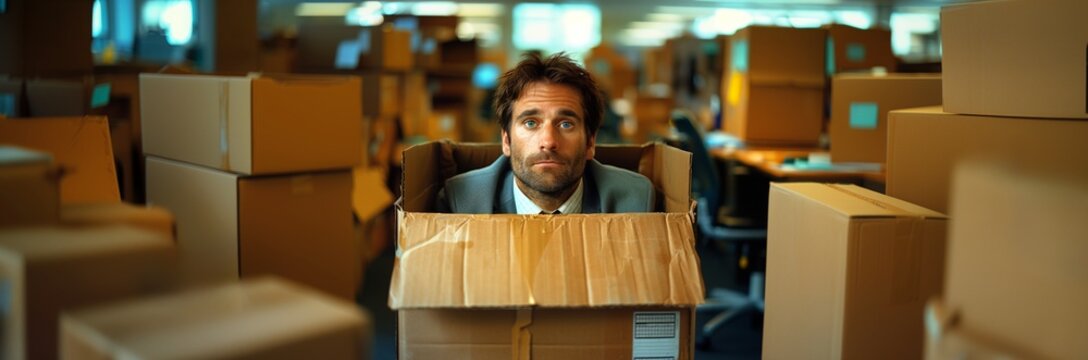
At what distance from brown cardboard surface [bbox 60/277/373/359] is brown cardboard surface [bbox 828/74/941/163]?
9.21 ft

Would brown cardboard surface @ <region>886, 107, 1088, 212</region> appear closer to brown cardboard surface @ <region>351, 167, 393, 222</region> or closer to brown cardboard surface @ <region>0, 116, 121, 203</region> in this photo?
brown cardboard surface @ <region>0, 116, 121, 203</region>

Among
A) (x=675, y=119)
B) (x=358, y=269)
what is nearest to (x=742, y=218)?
(x=675, y=119)

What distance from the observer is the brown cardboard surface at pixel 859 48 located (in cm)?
421

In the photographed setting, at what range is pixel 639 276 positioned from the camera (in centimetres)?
137

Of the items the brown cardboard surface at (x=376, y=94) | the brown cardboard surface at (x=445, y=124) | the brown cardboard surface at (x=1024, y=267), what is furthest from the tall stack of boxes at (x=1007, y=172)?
the brown cardboard surface at (x=445, y=124)

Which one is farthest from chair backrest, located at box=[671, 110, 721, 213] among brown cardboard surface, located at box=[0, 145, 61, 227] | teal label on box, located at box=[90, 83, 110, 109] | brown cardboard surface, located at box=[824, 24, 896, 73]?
brown cardboard surface, located at box=[0, 145, 61, 227]

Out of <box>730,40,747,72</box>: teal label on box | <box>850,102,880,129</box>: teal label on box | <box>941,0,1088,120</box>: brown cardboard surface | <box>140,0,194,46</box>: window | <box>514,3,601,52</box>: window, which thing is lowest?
<box>850,102,880,129</box>: teal label on box

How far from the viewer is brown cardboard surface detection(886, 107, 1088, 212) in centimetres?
159

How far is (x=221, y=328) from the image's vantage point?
2.79 ft

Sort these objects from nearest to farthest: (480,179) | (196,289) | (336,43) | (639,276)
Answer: (196,289) → (639,276) → (480,179) → (336,43)

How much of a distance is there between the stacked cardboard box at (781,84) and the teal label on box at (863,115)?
842mm

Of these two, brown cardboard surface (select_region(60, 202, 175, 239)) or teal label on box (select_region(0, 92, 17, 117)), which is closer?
brown cardboard surface (select_region(60, 202, 175, 239))

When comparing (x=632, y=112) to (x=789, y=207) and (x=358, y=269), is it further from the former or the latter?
(x=789, y=207)

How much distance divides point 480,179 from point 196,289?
1.01 metres
